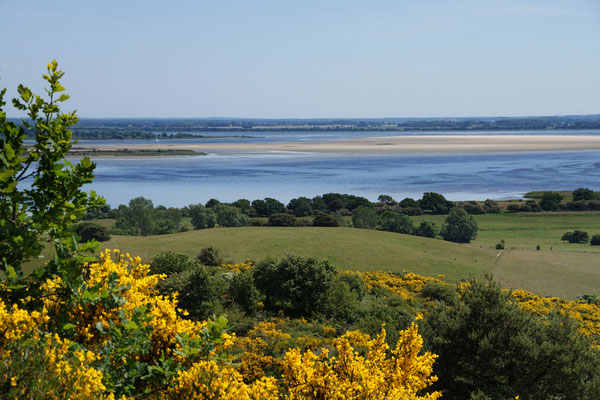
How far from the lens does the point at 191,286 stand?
23266 mm

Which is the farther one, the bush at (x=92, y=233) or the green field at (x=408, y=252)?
the bush at (x=92, y=233)

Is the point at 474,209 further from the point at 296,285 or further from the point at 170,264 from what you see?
the point at 170,264

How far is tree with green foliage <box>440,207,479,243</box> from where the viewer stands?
5944 centimetres

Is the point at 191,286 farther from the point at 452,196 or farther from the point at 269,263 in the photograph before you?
the point at 452,196

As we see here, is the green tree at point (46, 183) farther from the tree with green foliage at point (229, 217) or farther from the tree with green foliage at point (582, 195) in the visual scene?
the tree with green foliage at point (582, 195)

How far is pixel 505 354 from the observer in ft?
44.7

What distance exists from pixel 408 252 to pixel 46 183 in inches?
1630

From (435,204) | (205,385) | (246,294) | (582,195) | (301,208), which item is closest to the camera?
(205,385)

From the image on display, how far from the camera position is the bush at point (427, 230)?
64.4 m

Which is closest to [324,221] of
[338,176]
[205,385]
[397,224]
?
[397,224]

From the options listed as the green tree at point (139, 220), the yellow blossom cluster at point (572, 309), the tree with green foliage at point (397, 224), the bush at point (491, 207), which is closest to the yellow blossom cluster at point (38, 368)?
the yellow blossom cluster at point (572, 309)

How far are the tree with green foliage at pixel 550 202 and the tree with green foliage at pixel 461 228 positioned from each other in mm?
22340

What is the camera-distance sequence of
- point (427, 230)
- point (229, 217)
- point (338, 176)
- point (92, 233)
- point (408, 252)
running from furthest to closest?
point (338, 176) → point (427, 230) → point (229, 217) → point (92, 233) → point (408, 252)

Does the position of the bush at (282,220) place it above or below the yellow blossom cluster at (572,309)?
below
